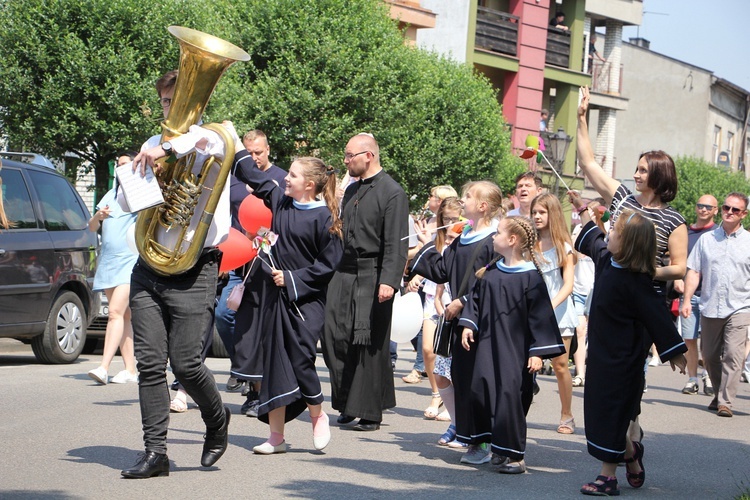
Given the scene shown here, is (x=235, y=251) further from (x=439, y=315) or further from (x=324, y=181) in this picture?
(x=439, y=315)

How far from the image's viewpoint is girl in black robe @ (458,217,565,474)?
732 centimetres

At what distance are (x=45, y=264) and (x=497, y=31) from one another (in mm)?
31898

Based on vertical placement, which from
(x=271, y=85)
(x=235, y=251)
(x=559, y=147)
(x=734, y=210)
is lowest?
(x=235, y=251)

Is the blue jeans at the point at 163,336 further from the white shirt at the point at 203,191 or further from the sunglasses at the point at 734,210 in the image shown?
the sunglasses at the point at 734,210

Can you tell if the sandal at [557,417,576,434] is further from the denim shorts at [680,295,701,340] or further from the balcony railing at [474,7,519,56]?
the balcony railing at [474,7,519,56]

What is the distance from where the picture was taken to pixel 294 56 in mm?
26656

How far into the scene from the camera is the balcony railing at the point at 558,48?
146ft

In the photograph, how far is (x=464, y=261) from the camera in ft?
26.8

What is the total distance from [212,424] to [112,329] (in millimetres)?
4311

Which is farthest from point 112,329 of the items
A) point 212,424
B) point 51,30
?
point 51,30

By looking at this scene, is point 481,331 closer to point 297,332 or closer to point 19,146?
point 297,332

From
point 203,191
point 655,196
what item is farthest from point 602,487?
point 203,191

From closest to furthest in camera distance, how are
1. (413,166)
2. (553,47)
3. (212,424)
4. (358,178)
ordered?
(212,424)
(358,178)
(413,166)
(553,47)

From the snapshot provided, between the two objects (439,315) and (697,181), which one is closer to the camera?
(439,315)
